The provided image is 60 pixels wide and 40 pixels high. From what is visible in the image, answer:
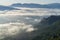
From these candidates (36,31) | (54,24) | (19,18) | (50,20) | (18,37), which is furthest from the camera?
(19,18)

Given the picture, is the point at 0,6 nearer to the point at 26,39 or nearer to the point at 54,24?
the point at 54,24

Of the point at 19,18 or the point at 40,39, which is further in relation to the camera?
the point at 19,18

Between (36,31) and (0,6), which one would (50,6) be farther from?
(36,31)

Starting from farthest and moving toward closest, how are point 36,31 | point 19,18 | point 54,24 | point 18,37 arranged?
1. point 19,18
2. point 54,24
3. point 36,31
4. point 18,37

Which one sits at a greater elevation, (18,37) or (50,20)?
(50,20)

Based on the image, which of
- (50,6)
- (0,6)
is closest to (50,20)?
(50,6)

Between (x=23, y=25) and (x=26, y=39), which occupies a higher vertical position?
(x=23, y=25)

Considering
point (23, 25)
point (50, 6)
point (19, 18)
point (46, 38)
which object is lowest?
point (46, 38)

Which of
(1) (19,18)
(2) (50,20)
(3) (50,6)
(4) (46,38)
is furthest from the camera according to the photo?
(3) (50,6)

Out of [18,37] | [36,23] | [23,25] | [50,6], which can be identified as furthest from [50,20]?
[50,6]
